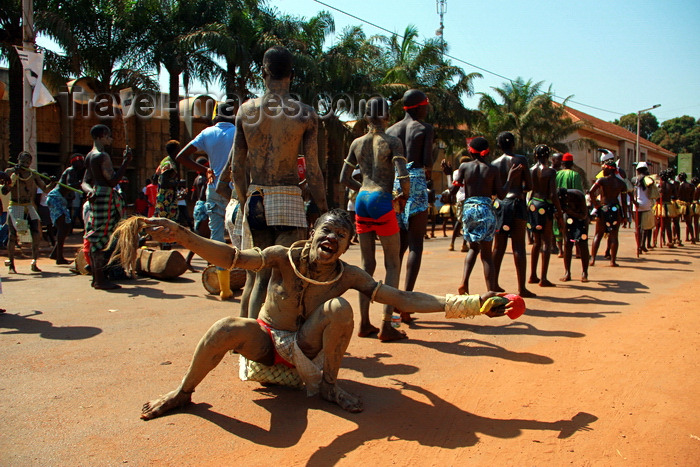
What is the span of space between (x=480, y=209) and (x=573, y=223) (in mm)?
2862

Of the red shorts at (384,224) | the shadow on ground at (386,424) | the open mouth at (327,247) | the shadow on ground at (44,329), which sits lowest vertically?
the shadow on ground at (386,424)

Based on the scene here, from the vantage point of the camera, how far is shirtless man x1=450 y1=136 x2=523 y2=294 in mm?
6305

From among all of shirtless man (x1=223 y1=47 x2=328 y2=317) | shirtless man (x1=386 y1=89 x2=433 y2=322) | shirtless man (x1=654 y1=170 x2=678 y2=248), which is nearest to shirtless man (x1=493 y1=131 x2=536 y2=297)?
shirtless man (x1=386 y1=89 x2=433 y2=322)

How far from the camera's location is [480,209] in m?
6.41

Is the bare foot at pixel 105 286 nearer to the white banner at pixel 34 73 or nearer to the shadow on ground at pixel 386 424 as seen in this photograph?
the shadow on ground at pixel 386 424

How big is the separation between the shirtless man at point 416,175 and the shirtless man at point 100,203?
3726 mm

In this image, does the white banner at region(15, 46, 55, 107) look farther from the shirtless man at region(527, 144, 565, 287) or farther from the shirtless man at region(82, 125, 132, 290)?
the shirtless man at region(527, 144, 565, 287)

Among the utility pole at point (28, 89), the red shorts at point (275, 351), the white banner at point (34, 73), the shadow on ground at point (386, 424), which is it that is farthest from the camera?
the utility pole at point (28, 89)

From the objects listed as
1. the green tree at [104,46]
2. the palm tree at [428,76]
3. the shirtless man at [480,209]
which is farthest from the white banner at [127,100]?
the shirtless man at [480,209]

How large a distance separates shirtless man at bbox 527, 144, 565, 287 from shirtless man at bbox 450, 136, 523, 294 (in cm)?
144

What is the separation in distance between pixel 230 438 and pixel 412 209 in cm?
308

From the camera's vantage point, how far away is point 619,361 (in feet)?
14.0

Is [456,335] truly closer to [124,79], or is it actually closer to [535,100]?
[124,79]

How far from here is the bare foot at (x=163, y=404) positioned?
10.3 feet
